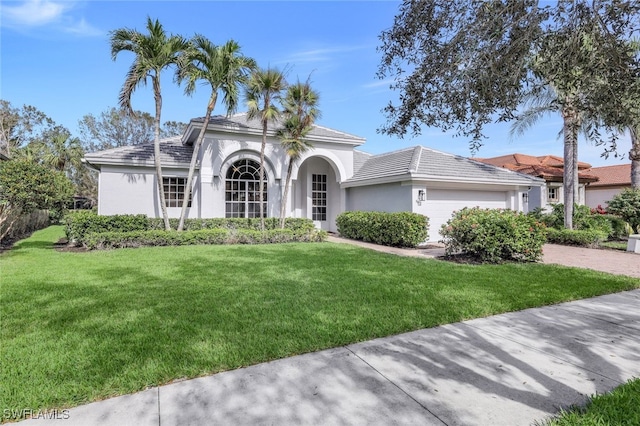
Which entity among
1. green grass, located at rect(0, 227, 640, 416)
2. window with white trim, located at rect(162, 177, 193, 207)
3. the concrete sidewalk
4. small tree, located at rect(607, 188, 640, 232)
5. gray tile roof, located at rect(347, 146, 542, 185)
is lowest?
the concrete sidewalk

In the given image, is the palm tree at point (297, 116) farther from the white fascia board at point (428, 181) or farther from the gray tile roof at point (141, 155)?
the gray tile roof at point (141, 155)

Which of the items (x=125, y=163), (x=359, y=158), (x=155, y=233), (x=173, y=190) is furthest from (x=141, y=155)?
(x=359, y=158)

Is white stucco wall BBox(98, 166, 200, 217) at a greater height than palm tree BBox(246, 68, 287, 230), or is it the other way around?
palm tree BBox(246, 68, 287, 230)

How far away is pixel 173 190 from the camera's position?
16.5 metres

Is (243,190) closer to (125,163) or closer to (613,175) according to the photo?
(125,163)

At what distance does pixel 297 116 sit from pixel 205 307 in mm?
12208

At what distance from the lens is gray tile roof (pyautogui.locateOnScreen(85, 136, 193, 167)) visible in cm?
1481

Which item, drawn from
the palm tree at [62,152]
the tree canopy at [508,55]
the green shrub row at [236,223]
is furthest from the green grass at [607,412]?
the palm tree at [62,152]

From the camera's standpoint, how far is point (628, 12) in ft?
13.1

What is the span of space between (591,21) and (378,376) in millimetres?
5052

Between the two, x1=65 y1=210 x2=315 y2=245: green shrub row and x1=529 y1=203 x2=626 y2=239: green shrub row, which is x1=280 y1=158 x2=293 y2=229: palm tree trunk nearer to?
x1=65 y1=210 x2=315 y2=245: green shrub row

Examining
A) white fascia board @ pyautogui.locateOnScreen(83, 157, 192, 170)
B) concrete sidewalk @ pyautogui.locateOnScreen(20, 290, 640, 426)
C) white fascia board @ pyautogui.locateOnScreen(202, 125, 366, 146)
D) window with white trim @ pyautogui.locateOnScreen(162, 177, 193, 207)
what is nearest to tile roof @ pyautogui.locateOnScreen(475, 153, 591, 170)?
white fascia board @ pyautogui.locateOnScreen(202, 125, 366, 146)

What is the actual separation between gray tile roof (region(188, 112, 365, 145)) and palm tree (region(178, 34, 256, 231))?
5.54 feet

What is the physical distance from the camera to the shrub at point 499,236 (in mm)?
9805
